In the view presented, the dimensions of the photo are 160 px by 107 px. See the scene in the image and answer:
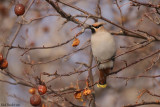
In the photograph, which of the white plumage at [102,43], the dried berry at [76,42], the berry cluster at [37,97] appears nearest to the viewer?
the berry cluster at [37,97]

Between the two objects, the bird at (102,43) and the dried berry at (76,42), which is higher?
the bird at (102,43)

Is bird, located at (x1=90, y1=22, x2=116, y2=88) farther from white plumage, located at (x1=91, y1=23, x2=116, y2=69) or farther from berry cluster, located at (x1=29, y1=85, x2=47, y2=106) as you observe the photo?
berry cluster, located at (x1=29, y1=85, x2=47, y2=106)

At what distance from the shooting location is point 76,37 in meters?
3.49

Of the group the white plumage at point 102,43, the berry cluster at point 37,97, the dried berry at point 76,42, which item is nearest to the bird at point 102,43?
the white plumage at point 102,43

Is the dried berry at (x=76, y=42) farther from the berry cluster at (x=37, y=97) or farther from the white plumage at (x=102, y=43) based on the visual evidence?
the berry cluster at (x=37, y=97)

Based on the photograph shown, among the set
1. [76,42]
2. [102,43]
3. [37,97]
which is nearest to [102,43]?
[102,43]

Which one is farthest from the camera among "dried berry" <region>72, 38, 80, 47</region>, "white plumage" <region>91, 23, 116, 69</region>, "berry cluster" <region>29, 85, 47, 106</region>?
"white plumage" <region>91, 23, 116, 69</region>

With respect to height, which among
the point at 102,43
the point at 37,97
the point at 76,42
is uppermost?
the point at 102,43

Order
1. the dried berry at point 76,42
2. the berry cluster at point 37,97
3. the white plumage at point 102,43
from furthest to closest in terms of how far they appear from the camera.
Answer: the white plumage at point 102,43 < the dried berry at point 76,42 < the berry cluster at point 37,97

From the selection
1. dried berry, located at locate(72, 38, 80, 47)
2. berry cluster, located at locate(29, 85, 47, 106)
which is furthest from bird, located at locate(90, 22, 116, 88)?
berry cluster, located at locate(29, 85, 47, 106)

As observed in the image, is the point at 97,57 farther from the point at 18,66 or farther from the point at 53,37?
the point at 18,66

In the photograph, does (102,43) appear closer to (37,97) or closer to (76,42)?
(76,42)

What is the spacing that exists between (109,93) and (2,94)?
304 centimetres

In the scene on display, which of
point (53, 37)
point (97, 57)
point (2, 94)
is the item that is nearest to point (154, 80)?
point (97, 57)
